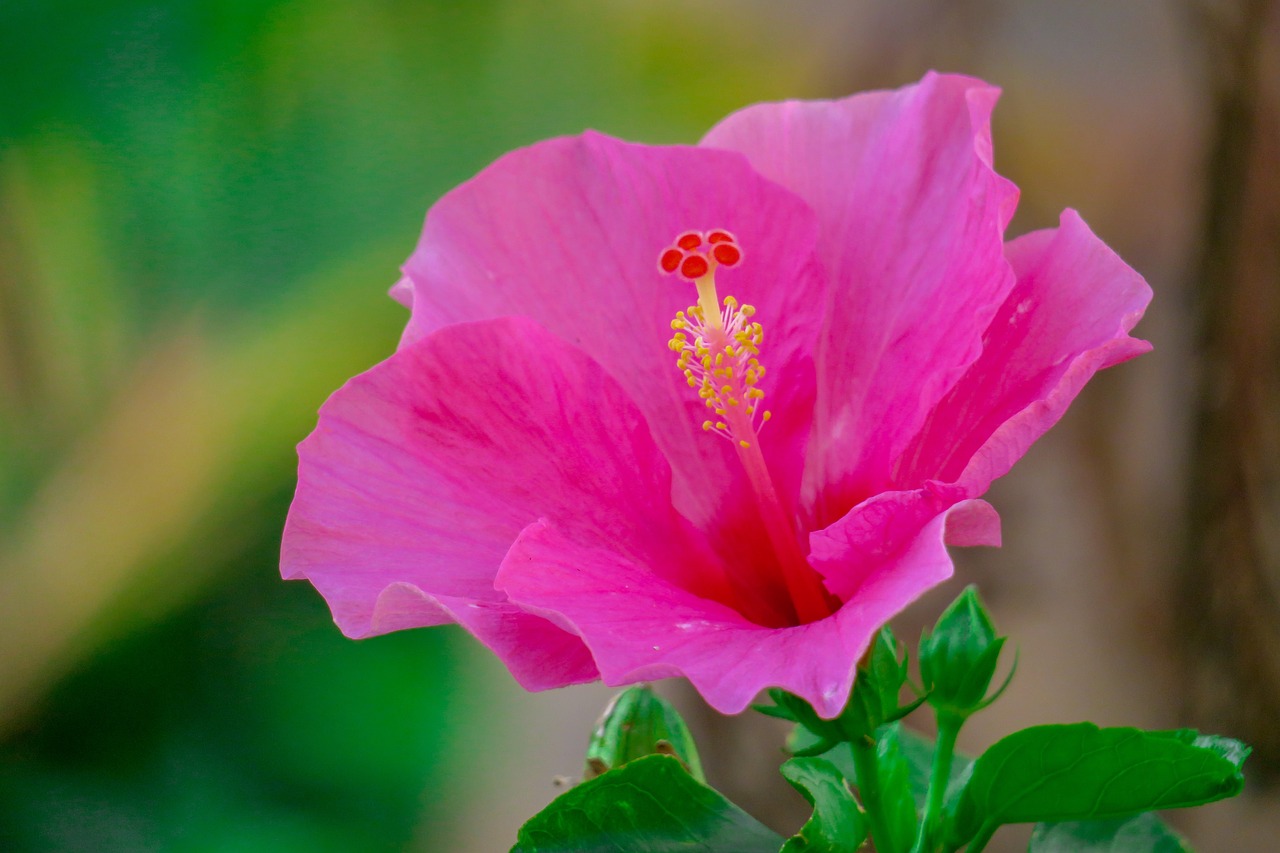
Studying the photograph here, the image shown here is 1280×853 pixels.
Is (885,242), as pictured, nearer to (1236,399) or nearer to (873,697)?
(873,697)

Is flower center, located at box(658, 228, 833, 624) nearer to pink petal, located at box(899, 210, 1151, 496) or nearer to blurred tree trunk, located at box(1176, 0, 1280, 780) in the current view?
pink petal, located at box(899, 210, 1151, 496)

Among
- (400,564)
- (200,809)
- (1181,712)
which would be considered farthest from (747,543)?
(1181,712)

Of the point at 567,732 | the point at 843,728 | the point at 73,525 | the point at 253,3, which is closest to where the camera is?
the point at 843,728

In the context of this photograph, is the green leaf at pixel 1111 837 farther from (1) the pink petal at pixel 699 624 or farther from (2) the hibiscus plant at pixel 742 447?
(1) the pink petal at pixel 699 624

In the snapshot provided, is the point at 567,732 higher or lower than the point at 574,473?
lower

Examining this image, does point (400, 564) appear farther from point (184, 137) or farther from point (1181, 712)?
point (1181, 712)

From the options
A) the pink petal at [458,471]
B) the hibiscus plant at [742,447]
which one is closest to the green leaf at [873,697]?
the hibiscus plant at [742,447]
